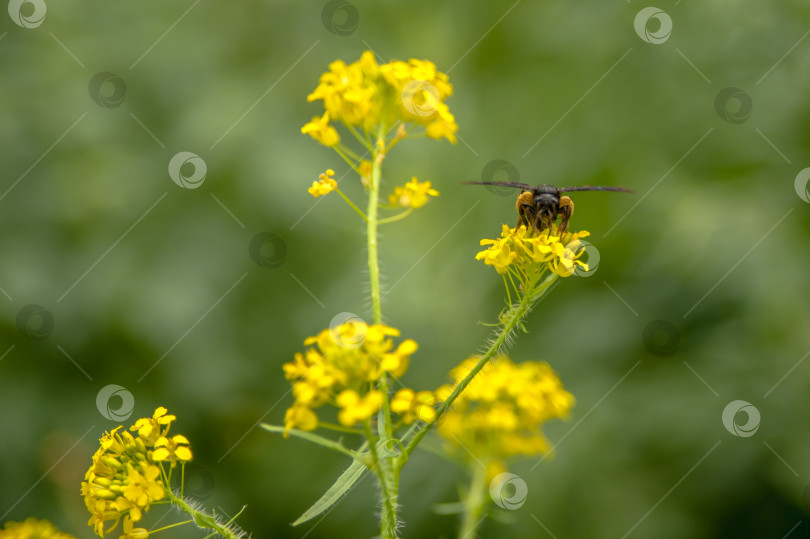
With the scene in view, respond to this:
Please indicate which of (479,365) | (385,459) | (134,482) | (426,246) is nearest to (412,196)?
(479,365)

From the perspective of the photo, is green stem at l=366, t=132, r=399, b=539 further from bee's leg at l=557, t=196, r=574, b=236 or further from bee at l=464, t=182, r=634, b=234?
bee's leg at l=557, t=196, r=574, b=236

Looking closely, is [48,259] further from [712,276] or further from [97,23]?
[712,276]

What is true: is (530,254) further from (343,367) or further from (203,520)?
(203,520)

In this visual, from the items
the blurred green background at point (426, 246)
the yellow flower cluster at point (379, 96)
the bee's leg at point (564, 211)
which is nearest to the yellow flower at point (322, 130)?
the yellow flower cluster at point (379, 96)

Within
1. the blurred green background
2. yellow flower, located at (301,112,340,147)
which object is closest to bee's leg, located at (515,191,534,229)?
yellow flower, located at (301,112,340,147)

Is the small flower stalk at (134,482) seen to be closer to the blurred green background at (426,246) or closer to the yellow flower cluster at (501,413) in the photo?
the yellow flower cluster at (501,413)

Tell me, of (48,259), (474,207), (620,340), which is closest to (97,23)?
(48,259)
